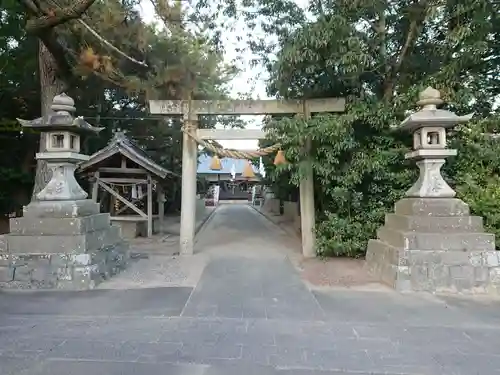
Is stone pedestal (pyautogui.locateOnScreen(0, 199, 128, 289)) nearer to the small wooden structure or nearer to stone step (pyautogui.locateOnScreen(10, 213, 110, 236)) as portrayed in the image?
stone step (pyautogui.locateOnScreen(10, 213, 110, 236))

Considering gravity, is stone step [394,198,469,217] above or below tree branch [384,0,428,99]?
below

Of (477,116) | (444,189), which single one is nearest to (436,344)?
(444,189)

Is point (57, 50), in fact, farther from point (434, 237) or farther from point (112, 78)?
point (434, 237)

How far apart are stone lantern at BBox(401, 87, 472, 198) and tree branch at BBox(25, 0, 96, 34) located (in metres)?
5.66

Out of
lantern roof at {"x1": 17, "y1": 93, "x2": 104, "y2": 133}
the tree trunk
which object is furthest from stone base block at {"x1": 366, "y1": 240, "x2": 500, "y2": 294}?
the tree trunk

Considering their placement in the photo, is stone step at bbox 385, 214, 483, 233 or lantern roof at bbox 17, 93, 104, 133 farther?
lantern roof at bbox 17, 93, 104, 133

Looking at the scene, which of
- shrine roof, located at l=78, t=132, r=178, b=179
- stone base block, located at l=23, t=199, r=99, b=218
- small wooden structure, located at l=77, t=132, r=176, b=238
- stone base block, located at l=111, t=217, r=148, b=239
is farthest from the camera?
stone base block, located at l=111, t=217, r=148, b=239

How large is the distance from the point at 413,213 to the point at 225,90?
5.14m

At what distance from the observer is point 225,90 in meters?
9.04

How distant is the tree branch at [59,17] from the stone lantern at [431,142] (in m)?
5.66

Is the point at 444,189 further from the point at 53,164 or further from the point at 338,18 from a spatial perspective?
the point at 53,164

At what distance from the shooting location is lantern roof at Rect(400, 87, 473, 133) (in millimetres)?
6023

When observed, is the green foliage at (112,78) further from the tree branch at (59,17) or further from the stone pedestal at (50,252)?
the stone pedestal at (50,252)

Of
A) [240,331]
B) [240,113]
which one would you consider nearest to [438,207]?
[240,331]
